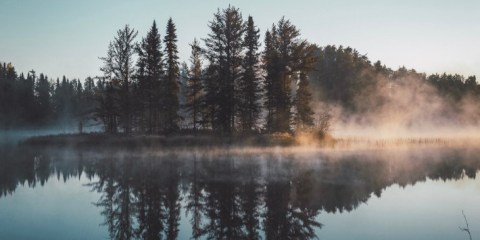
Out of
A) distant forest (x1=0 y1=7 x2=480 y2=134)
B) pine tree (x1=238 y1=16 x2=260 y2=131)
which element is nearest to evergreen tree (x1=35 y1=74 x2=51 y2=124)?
distant forest (x1=0 y1=7 x2=480 y2=134)

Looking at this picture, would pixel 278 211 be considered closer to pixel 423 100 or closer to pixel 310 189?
pixel 310 189

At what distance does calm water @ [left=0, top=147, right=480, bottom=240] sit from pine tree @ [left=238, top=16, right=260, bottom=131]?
1803 cm

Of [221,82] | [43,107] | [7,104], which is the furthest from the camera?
[43,107]

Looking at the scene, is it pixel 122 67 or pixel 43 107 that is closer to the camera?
pixel 122 67

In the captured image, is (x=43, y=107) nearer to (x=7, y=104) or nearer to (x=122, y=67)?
(x=7, y=104)

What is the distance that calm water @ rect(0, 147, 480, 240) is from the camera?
12.3 m

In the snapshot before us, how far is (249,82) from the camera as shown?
4775 cm

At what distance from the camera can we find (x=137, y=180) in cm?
2125

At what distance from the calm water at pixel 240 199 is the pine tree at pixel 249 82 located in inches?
710

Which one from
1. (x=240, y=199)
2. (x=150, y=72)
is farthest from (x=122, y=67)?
(x=240, y=199)

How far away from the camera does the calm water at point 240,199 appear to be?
12.3m

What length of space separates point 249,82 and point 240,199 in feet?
106

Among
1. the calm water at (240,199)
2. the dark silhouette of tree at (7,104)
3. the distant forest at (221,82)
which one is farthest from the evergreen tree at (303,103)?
the dark silhouette of tree at (7,104)

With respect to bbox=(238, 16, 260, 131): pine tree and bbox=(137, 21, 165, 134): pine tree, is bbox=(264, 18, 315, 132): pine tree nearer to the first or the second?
bbox=(238, 16, 260, 131): pine tree
